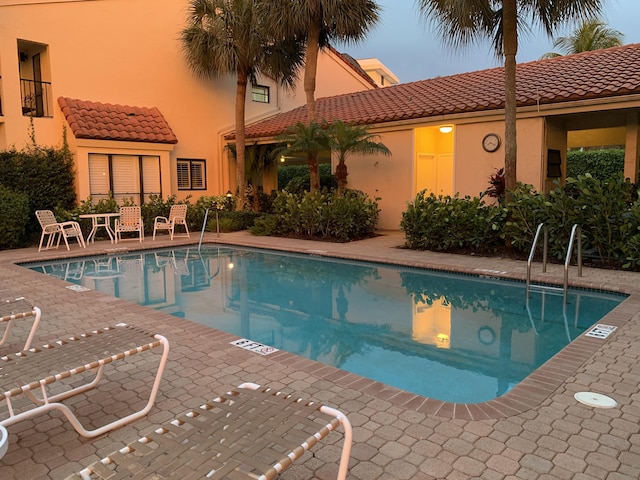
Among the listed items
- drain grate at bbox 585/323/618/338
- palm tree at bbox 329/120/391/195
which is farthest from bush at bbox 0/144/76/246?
drain grate at bbox 585/323/618/338

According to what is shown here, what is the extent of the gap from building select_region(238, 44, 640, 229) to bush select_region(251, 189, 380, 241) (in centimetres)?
145

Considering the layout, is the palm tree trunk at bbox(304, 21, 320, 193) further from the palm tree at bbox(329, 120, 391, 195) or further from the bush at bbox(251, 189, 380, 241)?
the palm tree at bbox(329, 120, 391, 195)

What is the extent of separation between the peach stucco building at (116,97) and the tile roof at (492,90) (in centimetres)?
192

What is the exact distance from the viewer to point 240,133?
17438mm

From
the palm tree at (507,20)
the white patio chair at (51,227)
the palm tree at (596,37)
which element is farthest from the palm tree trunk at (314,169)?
the palm tree at (596,37)

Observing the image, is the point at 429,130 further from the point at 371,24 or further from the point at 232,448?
the point at 232,448

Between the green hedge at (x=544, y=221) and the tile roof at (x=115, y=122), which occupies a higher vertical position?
the tile roof at (x=115, y=122)

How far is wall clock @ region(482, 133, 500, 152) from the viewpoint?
1276cm

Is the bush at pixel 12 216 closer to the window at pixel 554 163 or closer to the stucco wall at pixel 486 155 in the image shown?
the stucco wall at pixel 486 155

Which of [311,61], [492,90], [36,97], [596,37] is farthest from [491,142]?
[596,37]

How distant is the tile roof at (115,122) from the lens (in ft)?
48.9

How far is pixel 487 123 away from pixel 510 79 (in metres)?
2.68

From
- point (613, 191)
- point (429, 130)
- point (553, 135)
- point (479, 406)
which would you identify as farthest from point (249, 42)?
point (479, 406)

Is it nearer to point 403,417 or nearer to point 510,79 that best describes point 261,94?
point 510,79
